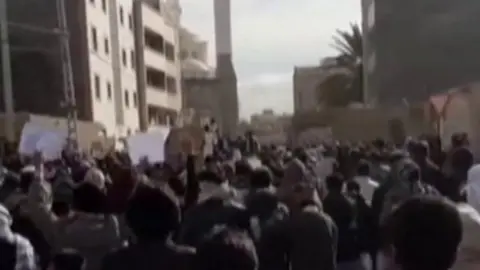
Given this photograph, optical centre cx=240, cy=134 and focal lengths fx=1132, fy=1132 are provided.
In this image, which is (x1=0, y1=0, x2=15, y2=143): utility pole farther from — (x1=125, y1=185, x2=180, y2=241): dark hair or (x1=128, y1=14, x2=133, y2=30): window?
(x1=125, y1=185, x2=180, y2=241): dark hair

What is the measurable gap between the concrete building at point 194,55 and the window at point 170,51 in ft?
91.1

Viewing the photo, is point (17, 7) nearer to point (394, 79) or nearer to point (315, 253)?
point (394, 79)

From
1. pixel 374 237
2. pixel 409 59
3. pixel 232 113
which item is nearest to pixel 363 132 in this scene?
pixel 409 59

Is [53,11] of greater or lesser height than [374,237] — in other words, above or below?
above

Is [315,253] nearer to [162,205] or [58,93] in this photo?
[162,205]

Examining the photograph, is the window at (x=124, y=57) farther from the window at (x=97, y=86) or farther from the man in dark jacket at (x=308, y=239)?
the man in dark jacket at (x=308, y=239)

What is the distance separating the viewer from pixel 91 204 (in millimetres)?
7691

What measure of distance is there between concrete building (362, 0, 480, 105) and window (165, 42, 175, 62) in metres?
17.3

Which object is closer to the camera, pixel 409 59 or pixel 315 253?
pixel 315 253

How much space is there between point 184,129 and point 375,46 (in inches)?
1852

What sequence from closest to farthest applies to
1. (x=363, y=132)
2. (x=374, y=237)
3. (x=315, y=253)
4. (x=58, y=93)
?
(x=315, y=253)
(x=374, y=237)
(x=58, y=93)
(x=363, y=132)

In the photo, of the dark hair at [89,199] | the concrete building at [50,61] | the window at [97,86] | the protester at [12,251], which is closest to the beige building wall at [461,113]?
the dark hair at [89,199]

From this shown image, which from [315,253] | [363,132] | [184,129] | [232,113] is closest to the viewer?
[315,253]

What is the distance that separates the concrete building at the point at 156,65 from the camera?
220ft
